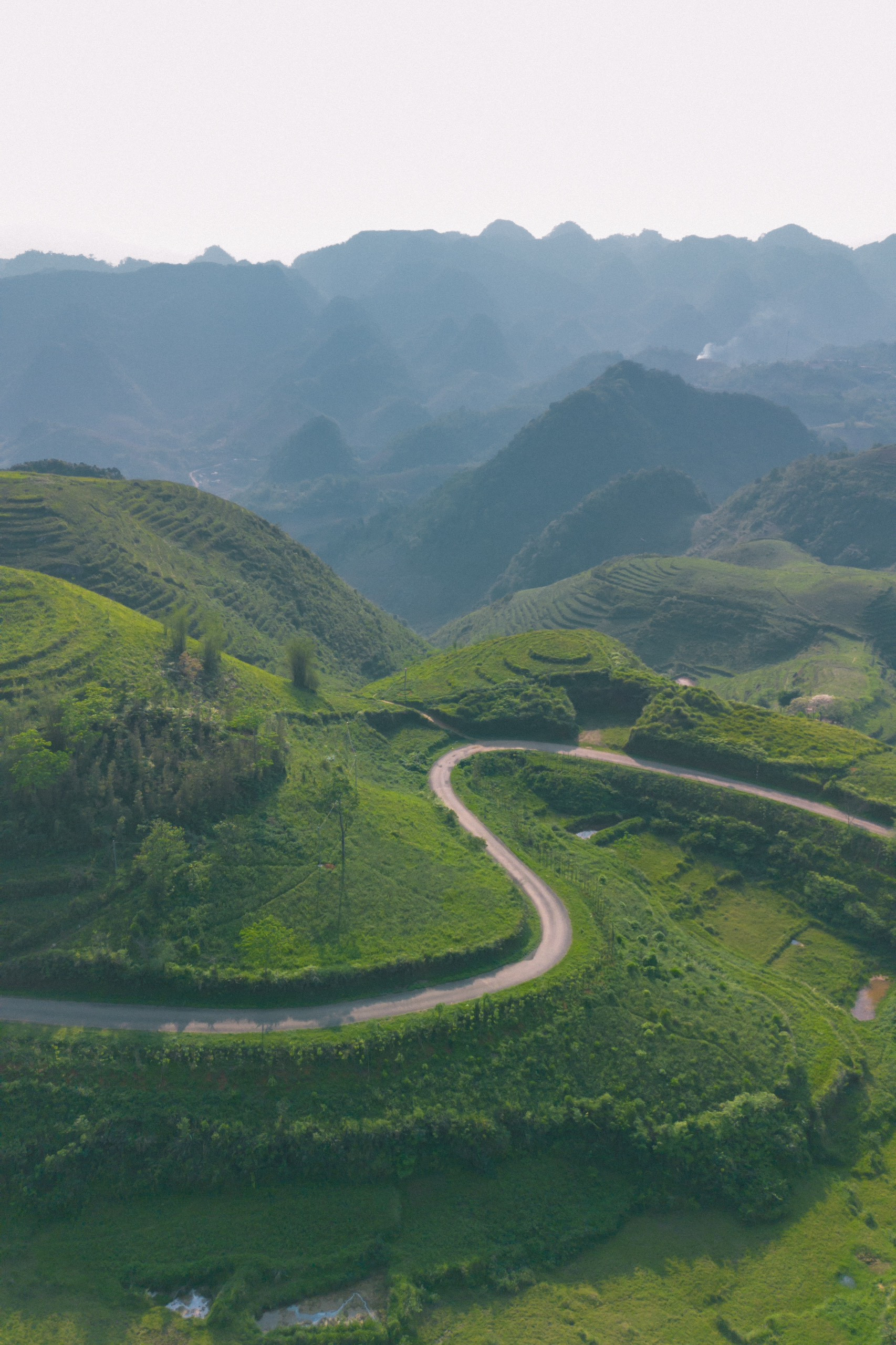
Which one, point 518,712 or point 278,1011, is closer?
point 278,1011

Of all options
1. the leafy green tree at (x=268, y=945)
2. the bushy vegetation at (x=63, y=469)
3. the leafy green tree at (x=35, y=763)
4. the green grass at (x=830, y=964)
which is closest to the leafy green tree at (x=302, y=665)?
the leafy green tree at (x=35, y=763)

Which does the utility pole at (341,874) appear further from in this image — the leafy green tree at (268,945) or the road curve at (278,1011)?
the road curve at (278,1011)

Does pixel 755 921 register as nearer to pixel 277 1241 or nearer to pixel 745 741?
pixel 745 741

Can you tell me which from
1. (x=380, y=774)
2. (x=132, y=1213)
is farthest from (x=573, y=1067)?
(x=380, y=774)

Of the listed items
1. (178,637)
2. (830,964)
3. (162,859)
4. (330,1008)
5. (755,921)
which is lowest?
(830,964)

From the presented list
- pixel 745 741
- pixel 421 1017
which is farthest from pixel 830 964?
pixel 421 1017

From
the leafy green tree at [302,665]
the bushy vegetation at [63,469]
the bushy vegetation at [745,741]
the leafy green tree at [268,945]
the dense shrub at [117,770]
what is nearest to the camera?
the leafy green tree at [268,945]

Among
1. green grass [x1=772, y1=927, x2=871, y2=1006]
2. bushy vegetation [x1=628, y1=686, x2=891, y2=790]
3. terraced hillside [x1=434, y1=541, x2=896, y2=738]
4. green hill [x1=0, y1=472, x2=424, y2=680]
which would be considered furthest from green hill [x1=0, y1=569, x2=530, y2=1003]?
terraced hillside [x1=434, y1=541, x2=896, y2=738]
